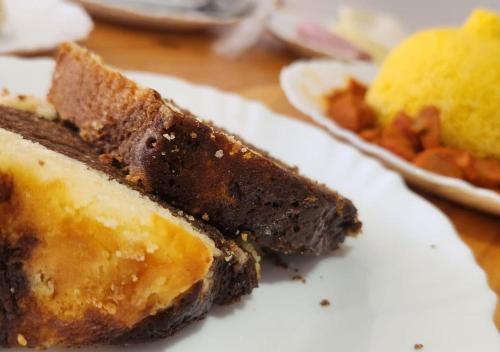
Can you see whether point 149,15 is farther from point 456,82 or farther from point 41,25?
point 456,82

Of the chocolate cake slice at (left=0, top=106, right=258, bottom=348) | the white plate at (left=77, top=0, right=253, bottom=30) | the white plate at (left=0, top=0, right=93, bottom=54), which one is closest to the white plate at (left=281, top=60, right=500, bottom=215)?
the white plate at (left=77, top=0, right=253, bottom=30)

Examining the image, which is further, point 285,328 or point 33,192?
point 285,328

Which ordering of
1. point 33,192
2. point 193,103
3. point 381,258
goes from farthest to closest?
point 193,103
point 381,258
point 33,192

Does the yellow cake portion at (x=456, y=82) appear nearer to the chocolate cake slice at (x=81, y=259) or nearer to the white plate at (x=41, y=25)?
the white plate at (x=41, y=25)

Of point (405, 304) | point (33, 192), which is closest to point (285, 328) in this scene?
point (405, 304)

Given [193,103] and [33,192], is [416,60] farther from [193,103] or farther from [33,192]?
[33,192]

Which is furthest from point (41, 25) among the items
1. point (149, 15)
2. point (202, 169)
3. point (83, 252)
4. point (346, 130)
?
point (83, 252)

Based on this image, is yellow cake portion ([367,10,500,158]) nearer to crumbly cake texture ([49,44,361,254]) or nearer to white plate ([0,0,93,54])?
crumbly cake texture ([49,44,361,254])

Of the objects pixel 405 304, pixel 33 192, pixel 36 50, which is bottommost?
pixel 36 50
